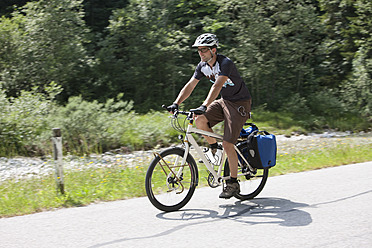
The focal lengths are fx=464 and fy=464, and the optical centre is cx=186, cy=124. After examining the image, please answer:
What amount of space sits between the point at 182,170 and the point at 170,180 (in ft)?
0.63

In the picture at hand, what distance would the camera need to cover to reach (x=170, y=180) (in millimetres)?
5574

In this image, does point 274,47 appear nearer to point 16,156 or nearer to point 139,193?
point 16,156

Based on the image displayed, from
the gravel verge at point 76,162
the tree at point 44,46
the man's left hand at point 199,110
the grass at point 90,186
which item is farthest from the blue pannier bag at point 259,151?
the tree at point 44,46

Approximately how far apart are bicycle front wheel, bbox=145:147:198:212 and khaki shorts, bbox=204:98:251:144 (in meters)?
0.58

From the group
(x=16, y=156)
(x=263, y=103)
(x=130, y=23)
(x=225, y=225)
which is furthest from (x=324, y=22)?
(x=225, y=225)

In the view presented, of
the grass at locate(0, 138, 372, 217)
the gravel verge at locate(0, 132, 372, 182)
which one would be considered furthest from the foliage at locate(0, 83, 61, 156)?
the grass at locate(0, 138, 372, 217)

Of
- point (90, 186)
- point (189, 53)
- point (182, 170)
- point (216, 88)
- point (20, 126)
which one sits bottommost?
point (90, 186)

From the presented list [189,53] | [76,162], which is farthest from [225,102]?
[189,53]

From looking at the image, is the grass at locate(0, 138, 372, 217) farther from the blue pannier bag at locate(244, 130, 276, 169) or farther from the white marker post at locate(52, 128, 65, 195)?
the blue pannier bag at locate(244, 130, 276, 169)

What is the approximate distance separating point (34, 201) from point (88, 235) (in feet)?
5.60

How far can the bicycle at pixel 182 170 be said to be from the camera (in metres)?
5.44

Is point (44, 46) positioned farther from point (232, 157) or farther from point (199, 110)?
point (199, 110)

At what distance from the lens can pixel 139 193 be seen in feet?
21.5

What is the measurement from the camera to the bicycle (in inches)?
214
